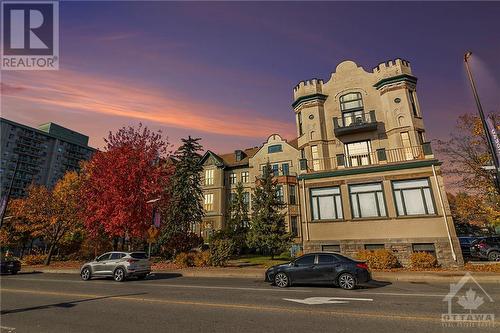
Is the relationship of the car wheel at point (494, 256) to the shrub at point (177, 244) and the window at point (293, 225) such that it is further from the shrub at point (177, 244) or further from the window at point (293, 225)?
the shrub at point (177, 244)

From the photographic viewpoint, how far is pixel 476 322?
6402 mm

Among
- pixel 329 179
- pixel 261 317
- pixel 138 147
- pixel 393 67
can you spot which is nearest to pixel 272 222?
pixel 329 179

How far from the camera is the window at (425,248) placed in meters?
18.2

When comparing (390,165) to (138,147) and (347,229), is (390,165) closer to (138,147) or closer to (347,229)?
(347,229)

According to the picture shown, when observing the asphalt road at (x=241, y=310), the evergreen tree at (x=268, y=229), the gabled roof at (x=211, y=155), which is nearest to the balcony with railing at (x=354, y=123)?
the evergreen tree at (x=268, y=229)

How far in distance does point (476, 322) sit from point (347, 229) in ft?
46.4

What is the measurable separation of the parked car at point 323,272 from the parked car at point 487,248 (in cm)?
1574

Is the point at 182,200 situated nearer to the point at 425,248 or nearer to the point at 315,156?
the point at 315,156

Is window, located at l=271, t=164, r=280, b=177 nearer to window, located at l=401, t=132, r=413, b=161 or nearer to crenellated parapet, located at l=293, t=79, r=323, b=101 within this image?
crenellated parapet, located at l=293, t=79, r=323, b=101

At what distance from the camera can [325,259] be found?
12.0m

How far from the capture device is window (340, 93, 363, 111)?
2703 centimetres

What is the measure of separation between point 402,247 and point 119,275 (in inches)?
708

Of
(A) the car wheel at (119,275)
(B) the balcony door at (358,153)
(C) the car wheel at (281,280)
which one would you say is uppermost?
(B) the balcony door at (358,153)

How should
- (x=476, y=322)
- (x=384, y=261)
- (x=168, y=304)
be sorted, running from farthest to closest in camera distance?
1. (x=384, y=261)
2. (x=168, y=304)
3. (x=476, y=322)
